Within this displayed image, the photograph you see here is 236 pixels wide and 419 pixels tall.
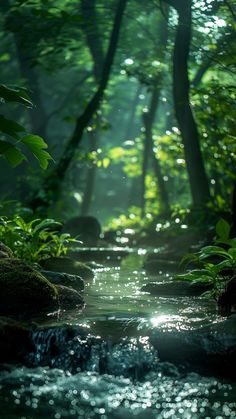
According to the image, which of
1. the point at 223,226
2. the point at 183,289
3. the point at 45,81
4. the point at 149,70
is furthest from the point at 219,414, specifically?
the point at 45,81

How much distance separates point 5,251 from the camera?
324 inches

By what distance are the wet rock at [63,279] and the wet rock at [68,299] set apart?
2.36ft

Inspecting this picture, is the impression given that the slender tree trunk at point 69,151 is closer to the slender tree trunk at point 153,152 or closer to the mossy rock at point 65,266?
the mossy rock at point 65,266

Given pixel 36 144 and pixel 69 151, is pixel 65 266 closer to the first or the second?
pixel 36 144

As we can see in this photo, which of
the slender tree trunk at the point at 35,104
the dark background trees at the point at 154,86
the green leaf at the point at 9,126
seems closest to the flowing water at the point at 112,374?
the green leaf at the point at 9,126

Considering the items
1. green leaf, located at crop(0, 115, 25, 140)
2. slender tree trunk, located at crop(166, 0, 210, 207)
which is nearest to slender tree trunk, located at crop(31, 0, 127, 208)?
slender tree trunk, located at crop(166, 0, 210, 207)

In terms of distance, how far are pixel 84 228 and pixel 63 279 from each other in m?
9.16

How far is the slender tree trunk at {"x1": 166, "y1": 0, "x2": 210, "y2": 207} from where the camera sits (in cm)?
1324

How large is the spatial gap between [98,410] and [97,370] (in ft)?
3.06

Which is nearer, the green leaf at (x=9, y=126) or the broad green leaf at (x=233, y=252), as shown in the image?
the broad green leaf at (x=233, y=252)

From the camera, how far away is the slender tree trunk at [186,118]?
43.4 feet

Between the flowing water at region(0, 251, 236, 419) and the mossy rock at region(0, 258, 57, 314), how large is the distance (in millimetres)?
396

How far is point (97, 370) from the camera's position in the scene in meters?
5.58

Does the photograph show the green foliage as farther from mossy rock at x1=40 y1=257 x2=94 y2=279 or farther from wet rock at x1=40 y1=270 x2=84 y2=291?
mossy rock at x1=40 y1=257 x2=94 y2=279
